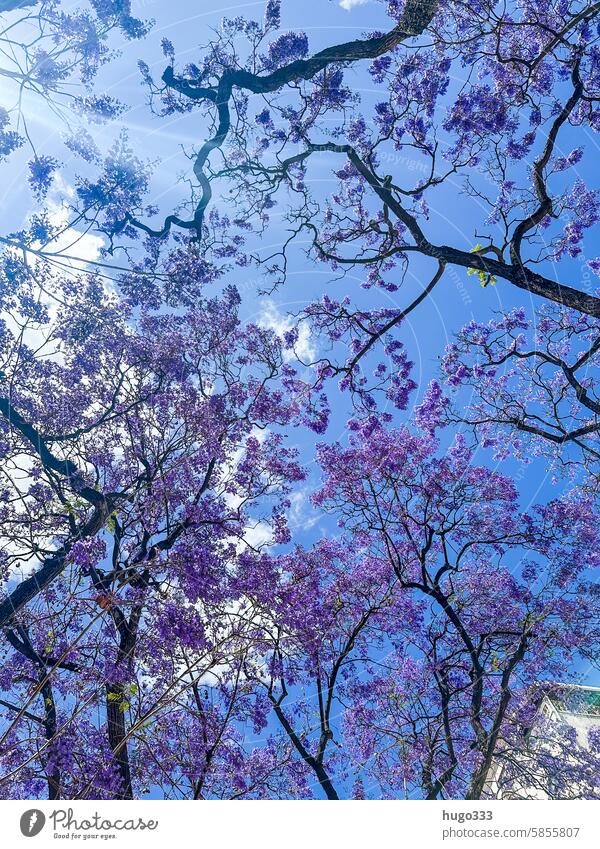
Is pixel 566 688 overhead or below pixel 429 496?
below

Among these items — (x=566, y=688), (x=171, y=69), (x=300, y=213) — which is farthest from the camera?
(x=300, y=213)

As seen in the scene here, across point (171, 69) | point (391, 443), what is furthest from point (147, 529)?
point (171, 69)

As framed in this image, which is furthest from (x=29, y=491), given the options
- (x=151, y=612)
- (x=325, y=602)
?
(x=325, y=602)

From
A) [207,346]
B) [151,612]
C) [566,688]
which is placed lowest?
[566,688]

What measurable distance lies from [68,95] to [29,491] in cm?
484

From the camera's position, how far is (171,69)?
22.9 ft

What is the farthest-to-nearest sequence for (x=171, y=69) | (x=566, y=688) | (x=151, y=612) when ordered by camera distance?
(x=566, y=688)
(x=171, y=69)
(x=151, y=612)

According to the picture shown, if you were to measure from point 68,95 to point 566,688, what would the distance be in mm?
9845

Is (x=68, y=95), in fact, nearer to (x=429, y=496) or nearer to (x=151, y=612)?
(x=151, y=612)

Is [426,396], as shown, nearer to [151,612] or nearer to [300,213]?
[300,213]

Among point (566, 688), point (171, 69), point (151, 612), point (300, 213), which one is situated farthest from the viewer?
point (300, 213)

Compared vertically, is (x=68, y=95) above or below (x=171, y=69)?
below

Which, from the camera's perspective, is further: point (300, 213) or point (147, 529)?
point (300, 213)

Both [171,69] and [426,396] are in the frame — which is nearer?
[171,69]
